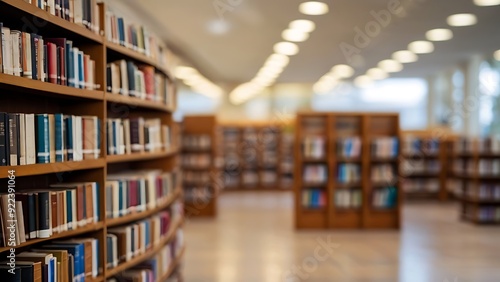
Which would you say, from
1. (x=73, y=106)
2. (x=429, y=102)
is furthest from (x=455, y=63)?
(x=73, y=106)

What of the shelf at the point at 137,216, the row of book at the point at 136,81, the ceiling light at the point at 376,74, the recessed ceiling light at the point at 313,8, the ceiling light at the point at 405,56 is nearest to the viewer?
the shelf at the point at 137,216

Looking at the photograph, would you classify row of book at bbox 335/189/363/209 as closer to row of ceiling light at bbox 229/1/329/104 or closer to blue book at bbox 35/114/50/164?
A: row of ceiling light at bbox 229/1/329/104

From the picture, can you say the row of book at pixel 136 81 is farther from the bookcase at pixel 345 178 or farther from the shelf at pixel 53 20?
the bookcase at pixel 345 178

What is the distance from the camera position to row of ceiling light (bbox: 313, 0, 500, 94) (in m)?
7.30

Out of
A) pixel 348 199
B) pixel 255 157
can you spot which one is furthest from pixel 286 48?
pixel 255 157

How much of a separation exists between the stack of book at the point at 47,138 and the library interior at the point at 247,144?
0.01 meters

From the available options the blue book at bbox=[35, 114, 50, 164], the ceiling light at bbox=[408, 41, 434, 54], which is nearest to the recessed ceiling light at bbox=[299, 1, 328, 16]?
the ceiling light at bbox=[408, 41, 434, 54]

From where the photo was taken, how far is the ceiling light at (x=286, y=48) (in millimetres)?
9266

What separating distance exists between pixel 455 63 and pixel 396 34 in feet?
14.9

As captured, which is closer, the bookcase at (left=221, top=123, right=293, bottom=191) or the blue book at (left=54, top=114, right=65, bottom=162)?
the blue book at (left=54, top=114, right=65, bottom=162)

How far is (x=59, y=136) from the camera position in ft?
10.1

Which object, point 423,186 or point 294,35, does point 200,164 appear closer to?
point 294,35

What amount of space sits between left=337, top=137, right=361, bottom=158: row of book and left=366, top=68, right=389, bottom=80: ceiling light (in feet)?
13.4

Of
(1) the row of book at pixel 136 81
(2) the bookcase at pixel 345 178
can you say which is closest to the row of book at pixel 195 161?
(2) the bookcase at pixel 345 178
